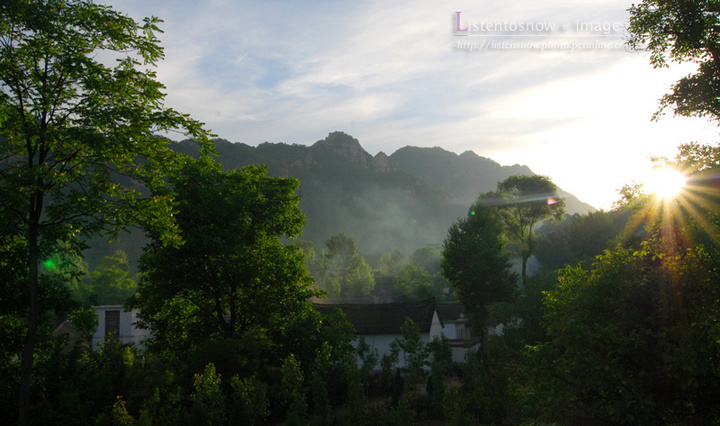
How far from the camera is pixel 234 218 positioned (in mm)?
22609

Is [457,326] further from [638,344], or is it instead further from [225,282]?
[638,344]

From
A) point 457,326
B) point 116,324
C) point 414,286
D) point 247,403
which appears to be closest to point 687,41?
point 247,403

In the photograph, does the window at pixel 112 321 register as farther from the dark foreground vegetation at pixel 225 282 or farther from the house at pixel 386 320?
the dark foreground vegetation at pixel 225 282

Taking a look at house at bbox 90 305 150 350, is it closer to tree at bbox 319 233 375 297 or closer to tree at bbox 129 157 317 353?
tree at bbox 129 157 317 353

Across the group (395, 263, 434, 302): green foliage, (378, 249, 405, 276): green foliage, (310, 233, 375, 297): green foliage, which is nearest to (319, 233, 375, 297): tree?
(310, 233, 375, 297): green foliage

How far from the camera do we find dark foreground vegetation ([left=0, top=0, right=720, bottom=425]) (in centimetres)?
818

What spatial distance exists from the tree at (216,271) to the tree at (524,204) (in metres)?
40.2

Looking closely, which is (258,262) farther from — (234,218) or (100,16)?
(100,16)

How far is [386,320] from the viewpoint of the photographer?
4156 cm

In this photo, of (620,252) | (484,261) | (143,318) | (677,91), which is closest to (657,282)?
(620,252)

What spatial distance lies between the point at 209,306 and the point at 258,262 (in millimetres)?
2802

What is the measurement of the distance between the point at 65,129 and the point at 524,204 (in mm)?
55206

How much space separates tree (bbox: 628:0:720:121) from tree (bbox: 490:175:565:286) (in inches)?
1690

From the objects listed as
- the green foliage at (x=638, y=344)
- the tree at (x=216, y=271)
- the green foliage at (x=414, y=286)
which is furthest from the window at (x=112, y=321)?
the green foliage at (x=638, y=344)
